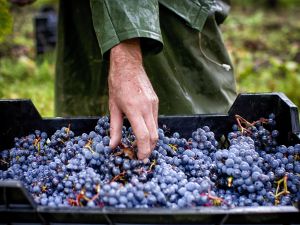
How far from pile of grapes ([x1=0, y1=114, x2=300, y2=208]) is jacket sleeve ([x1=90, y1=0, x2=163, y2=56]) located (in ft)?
0.94

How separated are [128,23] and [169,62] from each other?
0.67m

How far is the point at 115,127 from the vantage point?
1.47m

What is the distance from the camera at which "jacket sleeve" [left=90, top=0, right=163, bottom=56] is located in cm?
151

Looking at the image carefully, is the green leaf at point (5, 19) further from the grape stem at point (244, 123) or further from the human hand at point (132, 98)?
the grape stem at point (244, 123)

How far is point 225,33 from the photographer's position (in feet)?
23.5

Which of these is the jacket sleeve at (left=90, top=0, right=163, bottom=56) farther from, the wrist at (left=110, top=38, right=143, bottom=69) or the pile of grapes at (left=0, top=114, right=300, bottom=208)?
the pile of grapes at (left=0, top=114, right=300, bottom=208)

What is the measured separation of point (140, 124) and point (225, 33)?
5988mm

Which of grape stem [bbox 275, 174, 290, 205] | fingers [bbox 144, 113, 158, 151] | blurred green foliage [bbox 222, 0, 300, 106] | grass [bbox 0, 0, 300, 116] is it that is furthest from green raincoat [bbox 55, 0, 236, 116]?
blurred green foliage [bbox 222, 0, 300, 106]

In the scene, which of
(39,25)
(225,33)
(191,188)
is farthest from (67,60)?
(225,33)

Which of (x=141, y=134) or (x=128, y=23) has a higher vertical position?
(x=128, y=23)

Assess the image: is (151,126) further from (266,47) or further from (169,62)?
(266,47)

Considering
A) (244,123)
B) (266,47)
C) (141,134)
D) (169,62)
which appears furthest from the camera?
(266,47)

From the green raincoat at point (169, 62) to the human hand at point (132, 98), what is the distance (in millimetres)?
A: 378

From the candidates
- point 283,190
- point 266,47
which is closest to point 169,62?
point 283,190
